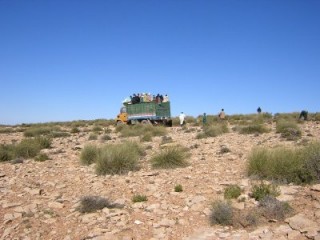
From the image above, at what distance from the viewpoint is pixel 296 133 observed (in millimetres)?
17688

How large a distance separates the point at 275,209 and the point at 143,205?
274 centimetres

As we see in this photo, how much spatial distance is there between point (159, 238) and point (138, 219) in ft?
3.15

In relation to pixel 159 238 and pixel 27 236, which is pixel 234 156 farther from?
pixel 27 236

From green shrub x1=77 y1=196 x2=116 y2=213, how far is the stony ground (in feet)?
0.49

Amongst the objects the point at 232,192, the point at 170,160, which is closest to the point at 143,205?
the point at 232,192

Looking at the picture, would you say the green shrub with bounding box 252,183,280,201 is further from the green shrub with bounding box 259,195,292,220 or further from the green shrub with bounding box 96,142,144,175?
the green shrub with bounding box 96,142,144,175

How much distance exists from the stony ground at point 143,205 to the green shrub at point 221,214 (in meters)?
0.12

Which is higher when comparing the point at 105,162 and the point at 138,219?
the point at 105,162

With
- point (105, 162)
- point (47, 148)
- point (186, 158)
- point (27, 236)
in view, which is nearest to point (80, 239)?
point (27, 236)

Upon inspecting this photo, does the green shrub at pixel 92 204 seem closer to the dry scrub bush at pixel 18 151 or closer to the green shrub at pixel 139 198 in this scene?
the green shrub at pixel 139 198

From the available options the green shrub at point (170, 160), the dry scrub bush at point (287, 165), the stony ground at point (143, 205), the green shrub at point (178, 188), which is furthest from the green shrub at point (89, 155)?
the dry scrub bush at point (287, 165)

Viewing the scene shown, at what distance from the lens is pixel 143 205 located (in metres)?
7.85

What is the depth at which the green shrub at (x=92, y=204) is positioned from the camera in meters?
7.62

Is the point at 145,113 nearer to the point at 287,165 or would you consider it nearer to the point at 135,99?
the point at 135,99
